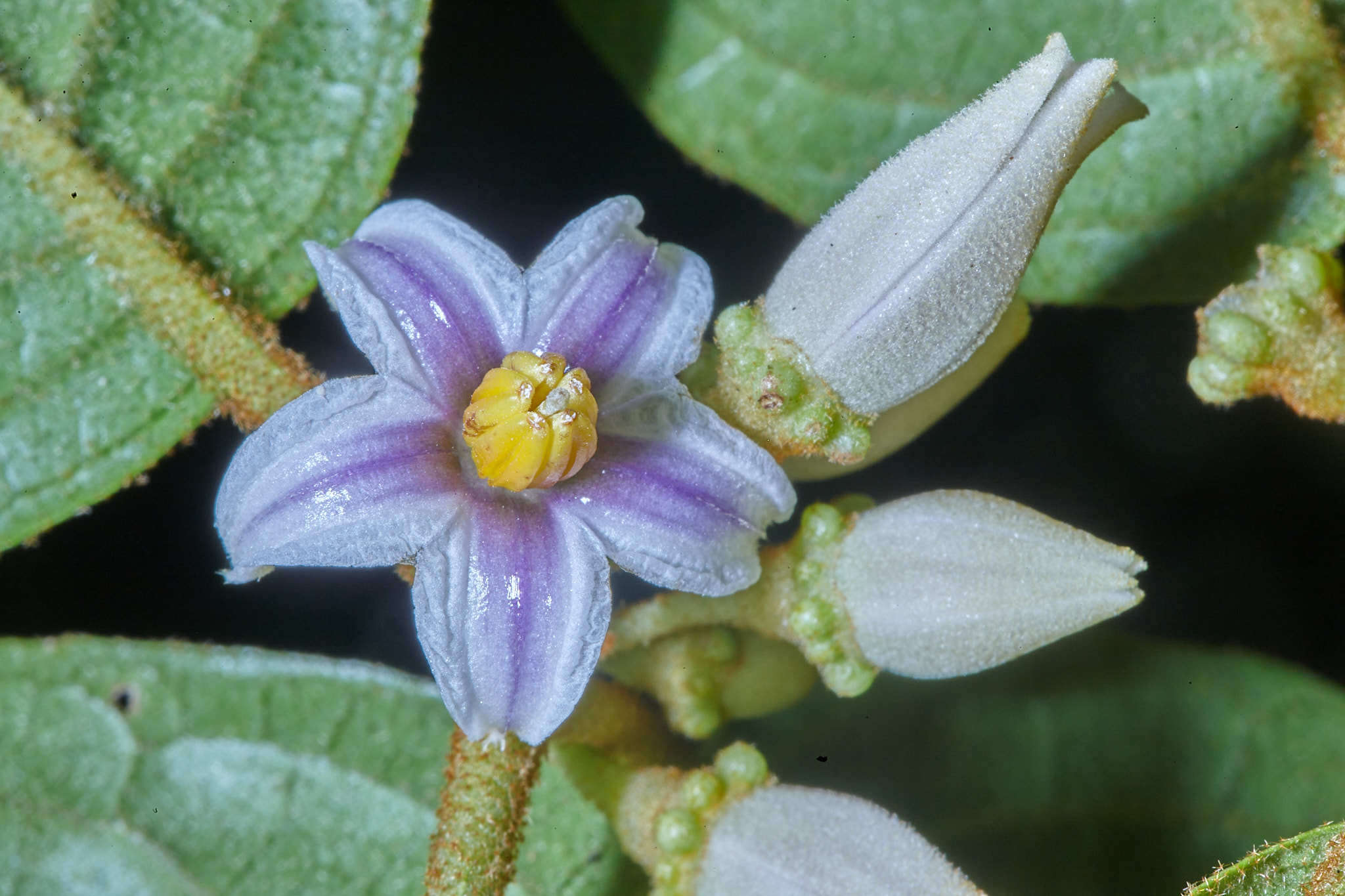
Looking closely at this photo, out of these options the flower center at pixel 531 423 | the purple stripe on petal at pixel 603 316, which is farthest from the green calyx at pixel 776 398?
the flower center at pixel 531 423

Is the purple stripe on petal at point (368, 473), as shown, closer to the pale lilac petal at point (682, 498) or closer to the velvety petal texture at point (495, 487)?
the velvety petal texture at point (495, 487)

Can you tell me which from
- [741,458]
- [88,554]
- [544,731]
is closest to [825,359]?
[741,458]

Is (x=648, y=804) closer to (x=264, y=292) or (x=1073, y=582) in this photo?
(x=1073, y=582)

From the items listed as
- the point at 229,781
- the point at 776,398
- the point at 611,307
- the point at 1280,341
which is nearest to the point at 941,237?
the point at 776,398

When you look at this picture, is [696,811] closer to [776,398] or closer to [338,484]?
[776,398]

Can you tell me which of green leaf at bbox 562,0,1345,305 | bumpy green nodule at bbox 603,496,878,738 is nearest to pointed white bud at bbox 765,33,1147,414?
bumpy green nodule at bbox 603,496,878,738

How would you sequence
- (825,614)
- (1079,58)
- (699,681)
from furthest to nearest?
(1079,58) → (699,681) → (825,614)
